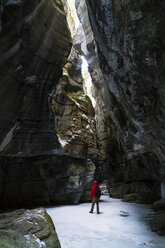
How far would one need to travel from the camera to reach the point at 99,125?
63.2ft

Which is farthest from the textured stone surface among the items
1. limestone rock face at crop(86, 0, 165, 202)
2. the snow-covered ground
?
limestone rock face at crop(86, 0, 165, 202)

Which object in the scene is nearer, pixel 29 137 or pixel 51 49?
pixel 51 49

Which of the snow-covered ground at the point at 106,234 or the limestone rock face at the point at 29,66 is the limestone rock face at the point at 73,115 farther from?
the snow-covered ground at the point at 106,234

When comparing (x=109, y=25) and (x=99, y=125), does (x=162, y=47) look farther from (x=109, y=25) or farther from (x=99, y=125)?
(x=99, y=125)

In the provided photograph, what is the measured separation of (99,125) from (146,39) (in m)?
15.8

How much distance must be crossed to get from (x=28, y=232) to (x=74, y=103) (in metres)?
11.7

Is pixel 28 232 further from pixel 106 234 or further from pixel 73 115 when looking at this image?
pixel 73 115

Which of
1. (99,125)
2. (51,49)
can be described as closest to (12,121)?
(51,49)

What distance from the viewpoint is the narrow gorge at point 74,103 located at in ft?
12.9

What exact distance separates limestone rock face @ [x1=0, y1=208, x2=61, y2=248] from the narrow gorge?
0.04 meters

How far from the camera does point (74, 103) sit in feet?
47.3

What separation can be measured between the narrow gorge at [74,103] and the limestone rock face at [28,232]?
38mm

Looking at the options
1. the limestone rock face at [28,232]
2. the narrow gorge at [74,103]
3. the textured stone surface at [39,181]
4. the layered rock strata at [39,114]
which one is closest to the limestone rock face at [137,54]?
the narrow gorge at [74,103]

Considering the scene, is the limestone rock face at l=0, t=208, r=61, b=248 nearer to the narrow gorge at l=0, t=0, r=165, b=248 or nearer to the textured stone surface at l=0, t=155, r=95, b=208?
the narrow gorge at l=0, t=0, r=165, b=248
